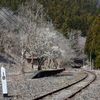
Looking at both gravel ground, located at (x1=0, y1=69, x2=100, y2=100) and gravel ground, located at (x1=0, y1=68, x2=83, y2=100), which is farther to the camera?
gravel ground, located at (x1=0, y1=68, x2=83, y2=100)

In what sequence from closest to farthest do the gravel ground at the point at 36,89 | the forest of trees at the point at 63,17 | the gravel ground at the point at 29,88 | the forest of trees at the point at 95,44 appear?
the gravel ground at the point at 36,89
the gravel ground at the point at 29,88
the forest of trees at the point at 95,44
the forest of trees at the point at 63,17

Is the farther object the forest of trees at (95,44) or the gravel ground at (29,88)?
the forest of trees at (95,44)

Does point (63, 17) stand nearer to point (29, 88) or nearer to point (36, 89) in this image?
point (29, 88)

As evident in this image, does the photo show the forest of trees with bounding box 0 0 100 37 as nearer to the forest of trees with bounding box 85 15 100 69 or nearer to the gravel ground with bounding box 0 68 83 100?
the forest of trees with bounding box 85 15 100 69

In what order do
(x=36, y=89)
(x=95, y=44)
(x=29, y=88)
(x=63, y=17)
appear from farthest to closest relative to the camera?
(x=63, y=17) → (x=95, y=44) → (x=29, y=88) → (x=36, y=89)

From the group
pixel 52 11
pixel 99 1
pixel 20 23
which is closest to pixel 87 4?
pixel 99 1

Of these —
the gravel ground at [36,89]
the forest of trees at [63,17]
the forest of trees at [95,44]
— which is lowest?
the gravel ground at [36,89]

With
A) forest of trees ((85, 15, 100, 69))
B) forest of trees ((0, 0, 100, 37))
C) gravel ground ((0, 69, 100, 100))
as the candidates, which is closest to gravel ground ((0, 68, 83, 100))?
gravel ground ((0, 69, 100, 100))

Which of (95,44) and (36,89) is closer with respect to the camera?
(36,89)

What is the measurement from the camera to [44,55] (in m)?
27.5

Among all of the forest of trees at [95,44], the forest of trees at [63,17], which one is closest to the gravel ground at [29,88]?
the forest of trees at [95,44]

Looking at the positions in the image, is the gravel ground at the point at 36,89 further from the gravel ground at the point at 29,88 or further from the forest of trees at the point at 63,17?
the forest of trees at the point at 63,17

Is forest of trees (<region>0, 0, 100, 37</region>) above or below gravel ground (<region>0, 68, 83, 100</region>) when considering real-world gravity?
above

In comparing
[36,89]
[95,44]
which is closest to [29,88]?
[36,89]
